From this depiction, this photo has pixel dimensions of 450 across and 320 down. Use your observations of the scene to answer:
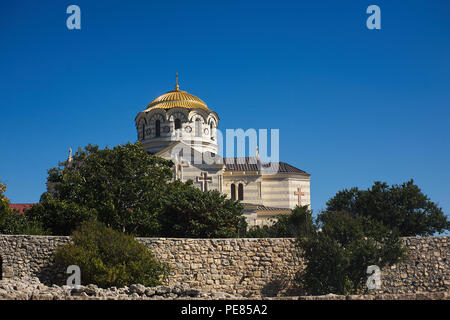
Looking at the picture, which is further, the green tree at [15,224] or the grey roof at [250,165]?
the grey roof at [250,165]

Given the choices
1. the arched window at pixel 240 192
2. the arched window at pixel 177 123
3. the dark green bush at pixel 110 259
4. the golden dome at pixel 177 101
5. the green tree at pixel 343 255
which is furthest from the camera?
the golden dome at pixel 177 101

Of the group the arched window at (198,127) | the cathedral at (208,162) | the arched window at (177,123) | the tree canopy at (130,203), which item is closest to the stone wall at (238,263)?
the tree canopy at (130,203)

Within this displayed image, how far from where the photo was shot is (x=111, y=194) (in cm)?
2431

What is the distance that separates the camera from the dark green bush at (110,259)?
17.2 metres

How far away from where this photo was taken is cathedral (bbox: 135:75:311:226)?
133 feet

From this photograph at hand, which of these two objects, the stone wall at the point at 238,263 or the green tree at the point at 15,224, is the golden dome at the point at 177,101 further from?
the stone wall at the point at 238,263

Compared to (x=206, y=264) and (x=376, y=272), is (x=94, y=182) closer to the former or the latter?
(x=206, y=264)

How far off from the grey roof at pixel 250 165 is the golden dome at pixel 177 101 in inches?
208

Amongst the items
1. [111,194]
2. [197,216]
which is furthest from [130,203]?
[197,216]

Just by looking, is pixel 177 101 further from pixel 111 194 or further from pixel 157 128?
pixel 111 194

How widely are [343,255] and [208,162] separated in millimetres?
23207
